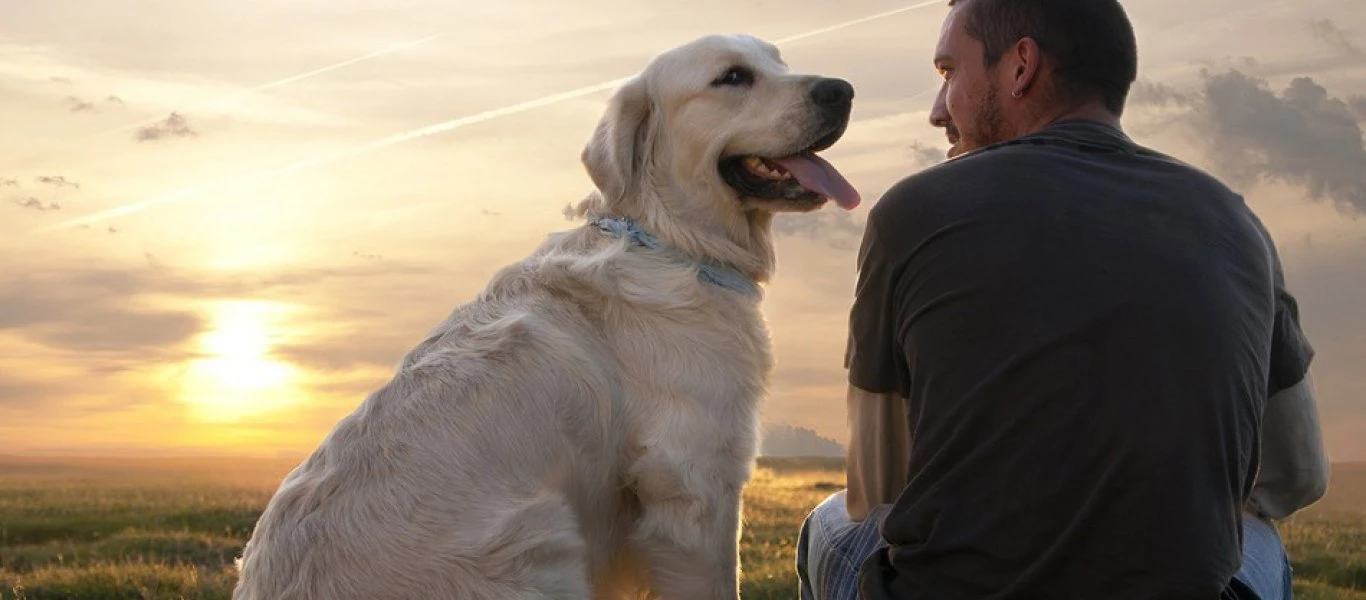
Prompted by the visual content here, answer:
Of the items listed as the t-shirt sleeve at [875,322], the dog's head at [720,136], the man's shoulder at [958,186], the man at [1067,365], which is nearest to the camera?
the man at [1067,365]

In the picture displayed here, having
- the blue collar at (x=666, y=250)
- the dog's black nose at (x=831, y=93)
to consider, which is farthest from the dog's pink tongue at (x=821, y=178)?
the blue collar at (x=666, y=250)

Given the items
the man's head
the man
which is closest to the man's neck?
the man's head

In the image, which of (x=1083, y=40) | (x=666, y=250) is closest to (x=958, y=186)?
(x=1083, y=40)

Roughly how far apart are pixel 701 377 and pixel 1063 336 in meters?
1.67

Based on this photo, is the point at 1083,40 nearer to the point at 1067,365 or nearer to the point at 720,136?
the point at 1067,365

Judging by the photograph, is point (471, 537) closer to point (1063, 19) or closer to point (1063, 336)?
point (1063, 336)

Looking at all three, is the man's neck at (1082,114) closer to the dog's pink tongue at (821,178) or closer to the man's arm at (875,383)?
the man's arm at (875,383)

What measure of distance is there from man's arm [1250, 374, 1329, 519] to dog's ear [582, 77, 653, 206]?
7.70 feet

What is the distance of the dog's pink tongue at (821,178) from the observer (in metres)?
5.14

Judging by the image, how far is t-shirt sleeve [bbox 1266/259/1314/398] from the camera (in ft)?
12.6

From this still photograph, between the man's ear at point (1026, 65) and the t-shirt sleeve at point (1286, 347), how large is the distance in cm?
84

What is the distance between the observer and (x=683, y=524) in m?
4.41

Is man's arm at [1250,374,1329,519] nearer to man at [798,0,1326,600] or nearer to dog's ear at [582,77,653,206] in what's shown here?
man at [798,0,1326,600]

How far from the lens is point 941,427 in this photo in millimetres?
3314
